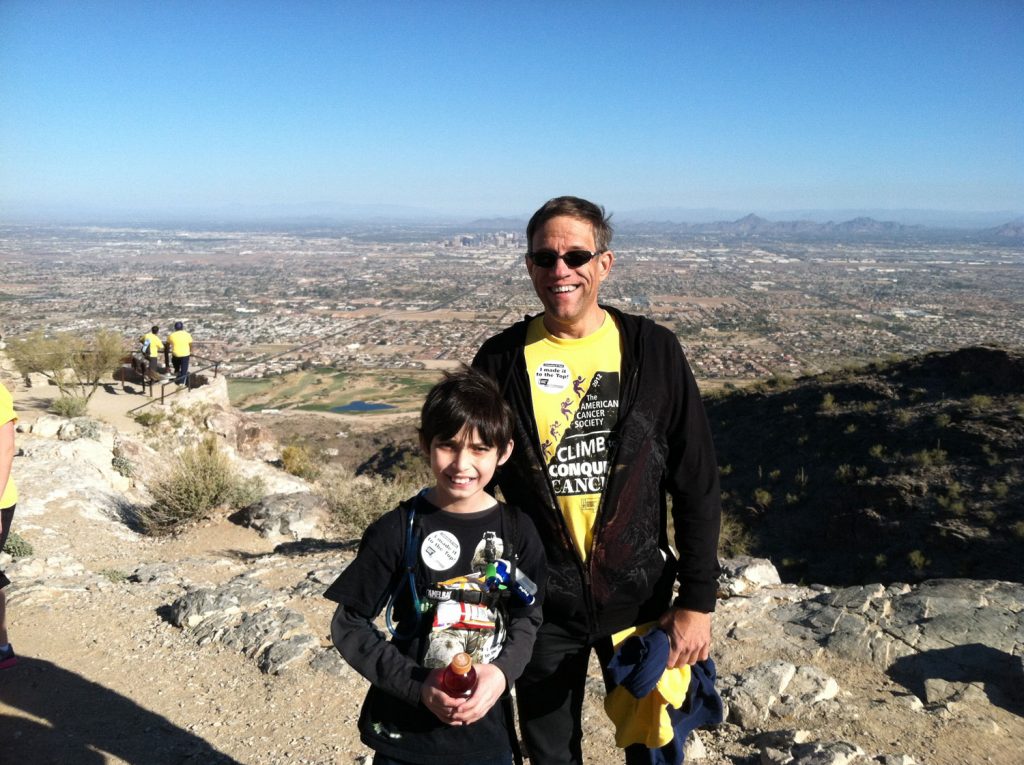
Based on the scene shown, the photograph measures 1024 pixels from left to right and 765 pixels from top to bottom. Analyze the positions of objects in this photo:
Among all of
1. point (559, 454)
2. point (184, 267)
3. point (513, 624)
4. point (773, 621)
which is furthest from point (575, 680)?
point (184, 267)

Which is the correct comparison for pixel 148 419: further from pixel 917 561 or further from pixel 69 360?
pixel 917 561

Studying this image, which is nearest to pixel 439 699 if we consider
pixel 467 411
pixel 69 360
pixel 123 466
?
pixel 467 411

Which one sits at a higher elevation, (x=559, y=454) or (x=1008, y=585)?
(x=559, y=454)

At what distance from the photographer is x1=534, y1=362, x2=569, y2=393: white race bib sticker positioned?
1997 mm

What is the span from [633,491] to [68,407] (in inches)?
481

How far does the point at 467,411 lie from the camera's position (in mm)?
1781

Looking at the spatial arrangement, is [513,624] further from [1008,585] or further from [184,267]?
[184,267]

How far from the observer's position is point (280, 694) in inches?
145

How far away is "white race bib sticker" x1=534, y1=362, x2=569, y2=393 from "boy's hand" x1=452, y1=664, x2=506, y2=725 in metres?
0.79

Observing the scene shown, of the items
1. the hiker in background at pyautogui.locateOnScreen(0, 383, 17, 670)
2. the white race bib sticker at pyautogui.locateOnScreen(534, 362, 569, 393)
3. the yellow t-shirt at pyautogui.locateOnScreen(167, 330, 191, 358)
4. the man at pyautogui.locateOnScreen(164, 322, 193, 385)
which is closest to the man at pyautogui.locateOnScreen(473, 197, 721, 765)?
the white race bib sticker at pyautogui.locateOnScreen(534, 362, 569, 393)

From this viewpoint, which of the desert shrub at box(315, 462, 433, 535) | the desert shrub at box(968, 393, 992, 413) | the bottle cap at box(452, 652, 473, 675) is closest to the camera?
the bottle cap at box(452, 652, 473, 675)

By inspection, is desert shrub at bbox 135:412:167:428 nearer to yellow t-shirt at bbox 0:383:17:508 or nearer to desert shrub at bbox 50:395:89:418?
desert shrub at bbox 50:395:89:418

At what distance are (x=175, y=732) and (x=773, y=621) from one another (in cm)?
368

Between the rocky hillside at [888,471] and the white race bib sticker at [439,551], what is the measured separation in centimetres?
727
